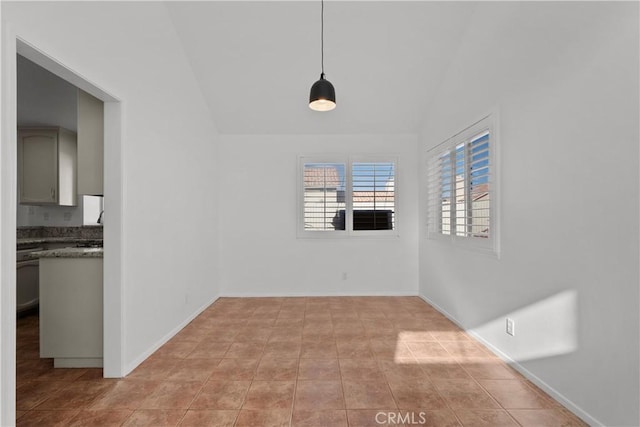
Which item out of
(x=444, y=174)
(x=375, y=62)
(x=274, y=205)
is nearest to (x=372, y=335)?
(x=444, y=174)

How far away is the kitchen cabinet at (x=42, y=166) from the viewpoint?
4199 millimetres

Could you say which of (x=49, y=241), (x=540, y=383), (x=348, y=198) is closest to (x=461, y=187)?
(x=348, y=198)

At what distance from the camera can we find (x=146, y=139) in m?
2.64

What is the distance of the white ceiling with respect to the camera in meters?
3.05

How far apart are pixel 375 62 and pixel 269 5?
1287 mm

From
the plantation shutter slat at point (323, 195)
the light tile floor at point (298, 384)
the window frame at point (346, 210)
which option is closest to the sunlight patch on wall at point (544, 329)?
the light tile floor at point (298, 384)

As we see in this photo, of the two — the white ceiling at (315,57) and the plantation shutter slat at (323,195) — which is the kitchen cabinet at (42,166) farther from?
the plantation shutter slat at (323,195)

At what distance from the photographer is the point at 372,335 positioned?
312cm

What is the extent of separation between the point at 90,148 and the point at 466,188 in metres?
3.40

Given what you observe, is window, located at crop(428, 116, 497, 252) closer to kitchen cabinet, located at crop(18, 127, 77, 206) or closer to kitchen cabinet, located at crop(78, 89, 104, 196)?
Result: kitchen cabinet, located at crop(78, 89, 104, 196)

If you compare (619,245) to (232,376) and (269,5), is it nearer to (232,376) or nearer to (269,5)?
(232,376)

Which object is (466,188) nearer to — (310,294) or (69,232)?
(310,294)

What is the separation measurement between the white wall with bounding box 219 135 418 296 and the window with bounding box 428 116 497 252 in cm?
81

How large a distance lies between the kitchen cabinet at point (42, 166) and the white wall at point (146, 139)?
204 cm
